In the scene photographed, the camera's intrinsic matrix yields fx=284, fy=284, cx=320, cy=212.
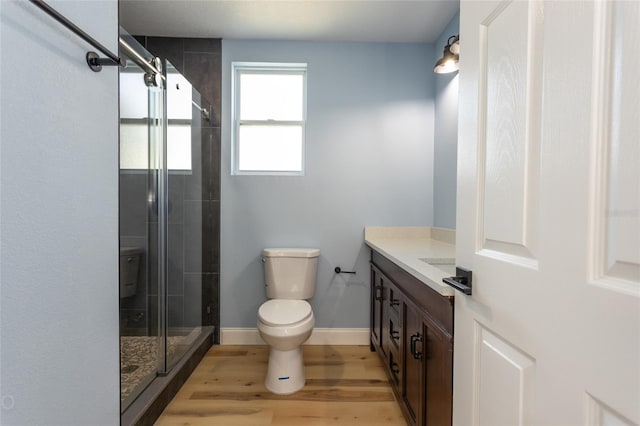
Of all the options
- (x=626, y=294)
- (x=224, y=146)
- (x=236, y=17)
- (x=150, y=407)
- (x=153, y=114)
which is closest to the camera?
(x=626, y=294)

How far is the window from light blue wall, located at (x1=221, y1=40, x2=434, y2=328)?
12 cm

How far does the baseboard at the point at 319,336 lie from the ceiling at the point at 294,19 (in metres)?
2.37

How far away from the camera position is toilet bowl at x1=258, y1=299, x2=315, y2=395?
1.68 meters

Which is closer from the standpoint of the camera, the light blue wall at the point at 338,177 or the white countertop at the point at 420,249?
the white countertop at the point at 420,249

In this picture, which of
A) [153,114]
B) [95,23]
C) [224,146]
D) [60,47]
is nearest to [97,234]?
[60,47]

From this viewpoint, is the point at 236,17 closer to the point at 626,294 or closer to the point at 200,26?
the point at 200,26

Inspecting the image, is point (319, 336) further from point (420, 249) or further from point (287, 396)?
point (420, 249)

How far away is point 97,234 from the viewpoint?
92cm

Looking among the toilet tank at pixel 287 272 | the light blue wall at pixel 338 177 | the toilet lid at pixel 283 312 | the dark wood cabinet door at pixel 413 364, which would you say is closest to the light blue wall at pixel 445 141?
the light blue wall at pixel 338 177

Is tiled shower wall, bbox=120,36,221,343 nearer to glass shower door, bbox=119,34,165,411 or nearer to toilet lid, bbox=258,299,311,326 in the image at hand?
glass shower door, bbox=119,34,165,411

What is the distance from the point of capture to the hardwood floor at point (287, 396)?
5.01ft

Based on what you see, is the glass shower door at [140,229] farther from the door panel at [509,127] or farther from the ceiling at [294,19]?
the door panel at [509,127]

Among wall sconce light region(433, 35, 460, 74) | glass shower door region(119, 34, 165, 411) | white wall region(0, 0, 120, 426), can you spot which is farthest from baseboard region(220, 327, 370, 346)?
wall sconce light region(433, 35, 460, 74)

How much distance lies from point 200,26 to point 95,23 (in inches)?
59.0
